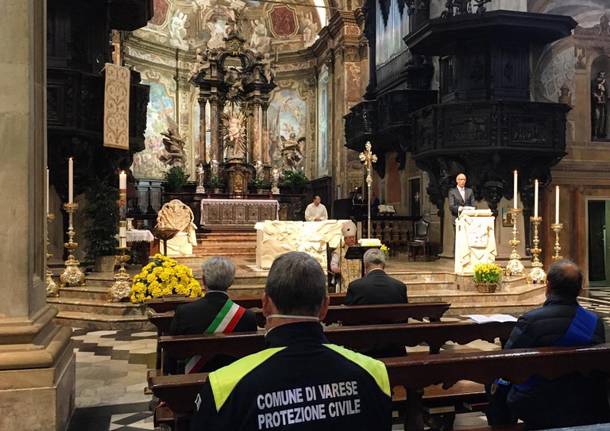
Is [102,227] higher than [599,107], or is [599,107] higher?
[599,107]

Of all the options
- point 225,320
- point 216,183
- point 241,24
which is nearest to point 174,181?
point 216,183

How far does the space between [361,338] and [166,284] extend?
4.35 m

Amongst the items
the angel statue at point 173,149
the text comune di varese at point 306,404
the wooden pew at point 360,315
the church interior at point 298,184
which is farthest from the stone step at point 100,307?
the angel statue at point 173,149

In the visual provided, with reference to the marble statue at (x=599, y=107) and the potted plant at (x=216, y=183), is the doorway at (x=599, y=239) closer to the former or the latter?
the marble statue at (x=599, y=107)

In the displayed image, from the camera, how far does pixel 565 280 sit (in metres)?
3.33

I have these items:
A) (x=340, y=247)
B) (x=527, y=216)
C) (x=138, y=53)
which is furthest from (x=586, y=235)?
(x=138, y=53)

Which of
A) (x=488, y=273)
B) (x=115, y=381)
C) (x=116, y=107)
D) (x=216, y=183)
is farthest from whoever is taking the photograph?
(x=216, y=183)

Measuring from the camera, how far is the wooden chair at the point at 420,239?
54.2ft

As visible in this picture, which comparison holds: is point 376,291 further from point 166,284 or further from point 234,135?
point 234,135

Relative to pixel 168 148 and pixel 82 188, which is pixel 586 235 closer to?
pixel 82 188

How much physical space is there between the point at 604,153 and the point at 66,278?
519 inches

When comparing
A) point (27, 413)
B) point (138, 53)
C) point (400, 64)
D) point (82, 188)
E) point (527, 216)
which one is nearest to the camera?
point (27, 413)

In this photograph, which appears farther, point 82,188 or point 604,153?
point 604,153

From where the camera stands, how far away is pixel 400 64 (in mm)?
18172
